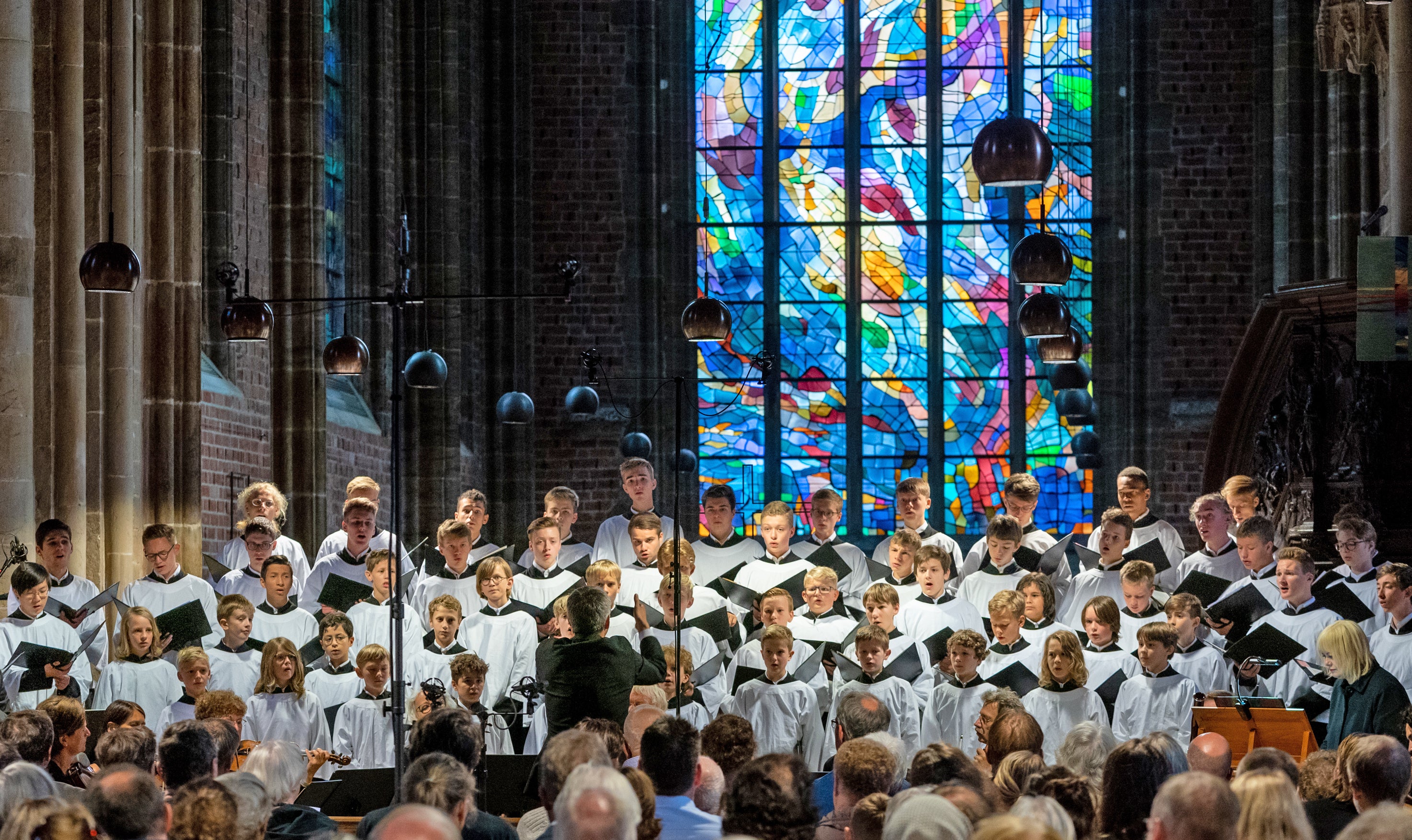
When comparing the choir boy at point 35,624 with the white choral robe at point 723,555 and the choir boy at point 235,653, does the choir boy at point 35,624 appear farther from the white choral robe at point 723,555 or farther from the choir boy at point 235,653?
the white choral robe at point 723,555

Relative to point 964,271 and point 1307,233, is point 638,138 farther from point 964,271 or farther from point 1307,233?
point 1307,233

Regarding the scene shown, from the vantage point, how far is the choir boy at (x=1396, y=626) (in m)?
8.62

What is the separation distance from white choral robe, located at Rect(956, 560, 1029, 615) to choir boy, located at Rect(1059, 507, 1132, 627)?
336mm

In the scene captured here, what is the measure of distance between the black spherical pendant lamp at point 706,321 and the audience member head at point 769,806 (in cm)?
837

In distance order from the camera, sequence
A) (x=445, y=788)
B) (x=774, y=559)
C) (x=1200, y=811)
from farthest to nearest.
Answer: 1. (x=774, y=559)
2. (x=445, y=788)
3. (x=1200, y=811)

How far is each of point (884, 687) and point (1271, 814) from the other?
4577 millimetres

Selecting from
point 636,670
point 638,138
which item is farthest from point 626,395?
point 636,670

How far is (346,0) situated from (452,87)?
1.45m

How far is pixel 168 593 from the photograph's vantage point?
10.4m

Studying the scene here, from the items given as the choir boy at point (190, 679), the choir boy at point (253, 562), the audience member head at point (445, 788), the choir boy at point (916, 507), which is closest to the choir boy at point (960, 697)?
the choir boy at point (916, 507)

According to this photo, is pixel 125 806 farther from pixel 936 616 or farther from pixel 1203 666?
pixel 936 616

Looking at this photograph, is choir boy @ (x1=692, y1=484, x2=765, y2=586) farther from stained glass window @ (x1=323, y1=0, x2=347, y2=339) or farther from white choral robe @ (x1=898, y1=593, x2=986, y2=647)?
stained glass window @ (x1=323, y1=0, x2=347, y2=339)

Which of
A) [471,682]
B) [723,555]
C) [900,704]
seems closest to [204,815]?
[471,682]

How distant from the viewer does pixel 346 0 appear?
641 inches
